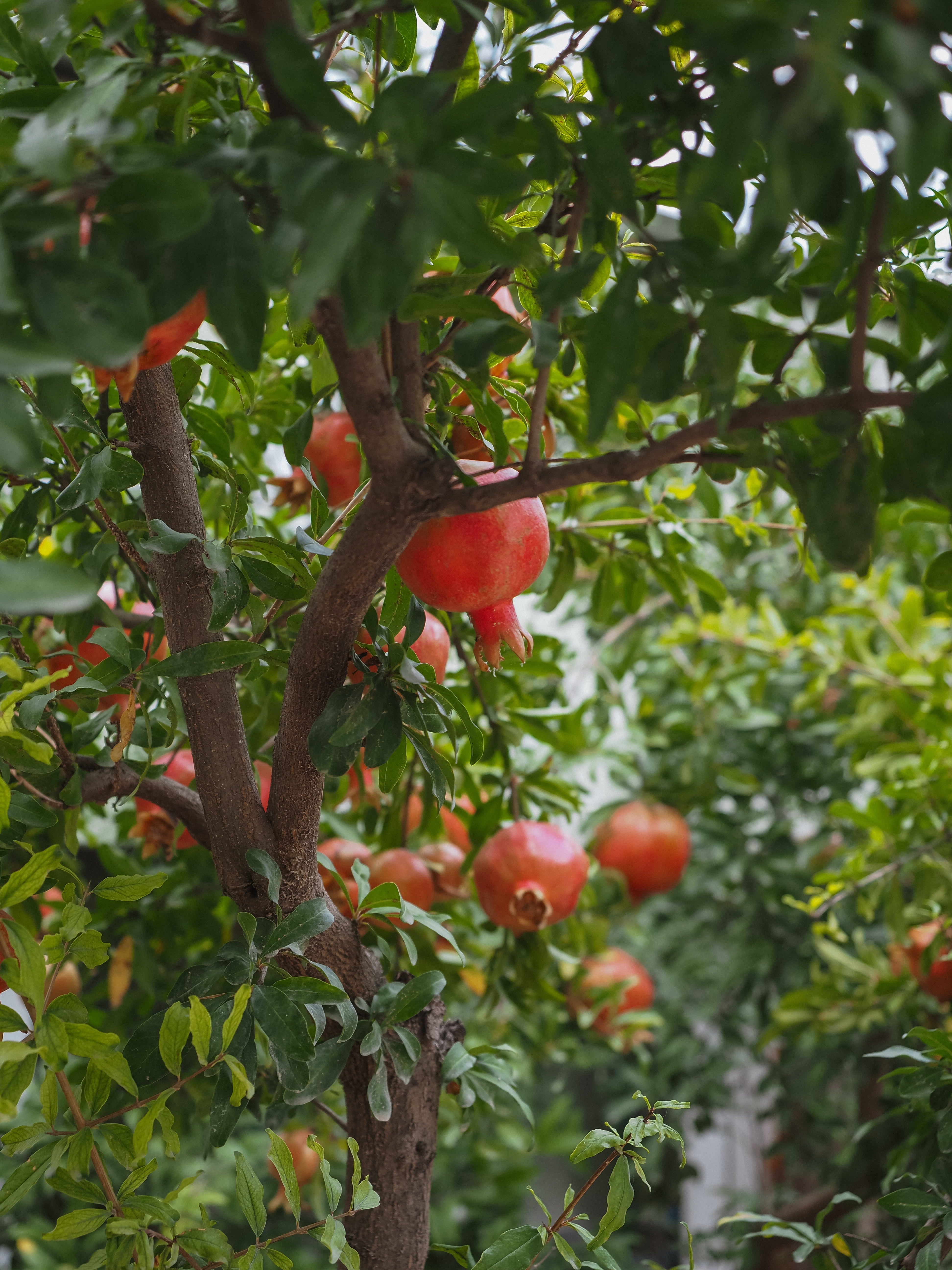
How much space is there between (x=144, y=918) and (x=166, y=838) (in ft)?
0.46

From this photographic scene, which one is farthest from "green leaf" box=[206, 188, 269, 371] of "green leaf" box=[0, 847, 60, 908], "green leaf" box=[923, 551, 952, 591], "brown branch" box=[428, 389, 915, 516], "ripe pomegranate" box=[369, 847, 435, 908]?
"ripe pomegranate" box=[369, 847, 435, 908]

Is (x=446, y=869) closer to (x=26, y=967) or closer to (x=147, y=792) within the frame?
(x=147, y=792)

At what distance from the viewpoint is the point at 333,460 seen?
0.88m

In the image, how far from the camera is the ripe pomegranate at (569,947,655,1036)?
4.39 feet

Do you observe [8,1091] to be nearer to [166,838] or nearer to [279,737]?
[279,737]

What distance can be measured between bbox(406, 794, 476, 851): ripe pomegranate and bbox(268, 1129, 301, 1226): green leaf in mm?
514

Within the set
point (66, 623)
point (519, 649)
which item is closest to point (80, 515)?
point (66, 623)

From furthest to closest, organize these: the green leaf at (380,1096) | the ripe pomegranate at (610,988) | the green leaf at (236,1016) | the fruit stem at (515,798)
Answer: the ripe pomegranate at (610,988)
the fruit stem at (515,798)
the green leaf at (380,1096)
the green leaf at (236,1016)

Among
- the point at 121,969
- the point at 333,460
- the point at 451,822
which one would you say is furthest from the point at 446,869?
the point at 333,460

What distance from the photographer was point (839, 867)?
4.37 feet

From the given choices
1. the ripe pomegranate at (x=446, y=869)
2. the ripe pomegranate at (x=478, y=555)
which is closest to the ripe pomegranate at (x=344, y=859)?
the ripe pomegranate at (x=446, y=869)

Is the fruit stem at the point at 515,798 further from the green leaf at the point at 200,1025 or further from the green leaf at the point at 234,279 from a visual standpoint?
the green leaf at the point at 234,279

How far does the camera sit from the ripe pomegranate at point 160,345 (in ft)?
1.45

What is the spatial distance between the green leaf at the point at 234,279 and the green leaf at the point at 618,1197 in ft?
1.58
